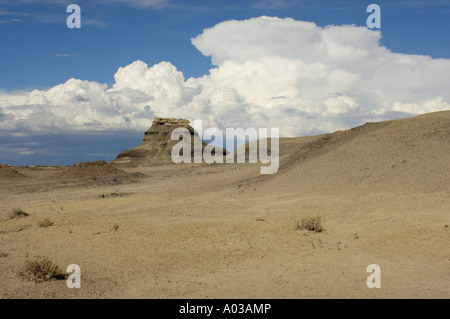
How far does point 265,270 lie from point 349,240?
315cm

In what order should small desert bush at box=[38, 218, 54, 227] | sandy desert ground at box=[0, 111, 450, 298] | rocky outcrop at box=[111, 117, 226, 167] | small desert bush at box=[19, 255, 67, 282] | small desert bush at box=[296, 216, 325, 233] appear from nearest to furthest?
sandy desert ground at box=[0, 111, 450, 298] → small desert bush at box=[19, 255, 67, 282] → small desert bush at box=[296, 216, 325, 233] → small desert bush at box=[38, 218, 54, 227] → rocky outcrop at box=[111, 117, 226, 167]

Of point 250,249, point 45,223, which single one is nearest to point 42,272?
point 250,249

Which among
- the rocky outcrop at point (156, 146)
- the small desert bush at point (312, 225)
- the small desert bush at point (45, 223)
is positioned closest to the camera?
the small desert bush at point (312, 225)

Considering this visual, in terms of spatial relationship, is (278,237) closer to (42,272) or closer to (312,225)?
(312,225)

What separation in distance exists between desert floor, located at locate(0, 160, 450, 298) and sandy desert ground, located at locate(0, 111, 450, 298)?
0.10ft

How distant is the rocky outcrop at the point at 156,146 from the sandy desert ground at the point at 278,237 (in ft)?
174

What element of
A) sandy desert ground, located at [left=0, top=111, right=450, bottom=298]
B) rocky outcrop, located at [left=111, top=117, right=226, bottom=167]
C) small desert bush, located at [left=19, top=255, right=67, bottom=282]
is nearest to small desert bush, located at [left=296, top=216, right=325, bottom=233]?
sandy desert ground, located at [left=0, top=111, right=450, bottom=298]

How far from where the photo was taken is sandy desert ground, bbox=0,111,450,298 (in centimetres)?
691

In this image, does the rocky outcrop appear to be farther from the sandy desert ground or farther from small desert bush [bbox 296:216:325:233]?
small desert bush [bbox 296:216:325:233]

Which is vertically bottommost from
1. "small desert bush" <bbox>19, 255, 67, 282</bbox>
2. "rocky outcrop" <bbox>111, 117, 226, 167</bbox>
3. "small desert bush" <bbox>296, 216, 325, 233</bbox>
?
"small desert bush" <bbox>19, 255, 67, 282</bbox>

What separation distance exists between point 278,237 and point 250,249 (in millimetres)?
1244

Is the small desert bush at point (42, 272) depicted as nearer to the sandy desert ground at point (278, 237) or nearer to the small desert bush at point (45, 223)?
the sandy desert ground at point (278, 237)

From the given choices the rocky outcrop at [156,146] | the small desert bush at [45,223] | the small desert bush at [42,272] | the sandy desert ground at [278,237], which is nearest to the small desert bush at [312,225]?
the sandy desert ground at [278,237]

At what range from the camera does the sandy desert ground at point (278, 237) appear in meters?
6.91
